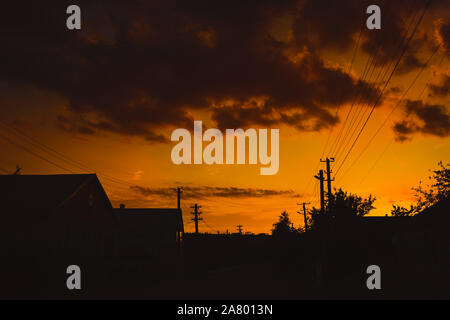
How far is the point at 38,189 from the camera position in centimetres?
2916

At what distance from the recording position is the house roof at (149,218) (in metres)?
58.3

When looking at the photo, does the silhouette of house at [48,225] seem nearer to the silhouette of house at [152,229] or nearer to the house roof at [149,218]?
the silhouette of house at [152,229]

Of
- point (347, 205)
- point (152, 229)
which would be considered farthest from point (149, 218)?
point (347, 205)

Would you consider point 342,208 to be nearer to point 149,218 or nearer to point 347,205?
point 347,205

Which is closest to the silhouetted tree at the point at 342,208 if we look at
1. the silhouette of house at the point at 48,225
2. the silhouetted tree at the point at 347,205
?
the silhouetted tree at the point at 347,205

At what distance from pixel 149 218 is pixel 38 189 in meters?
31.3

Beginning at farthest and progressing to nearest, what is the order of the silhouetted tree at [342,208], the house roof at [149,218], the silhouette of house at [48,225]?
the house roof at [149,218] < the silhouetted tree at [342,208] < the silhouette of house at [48,225]

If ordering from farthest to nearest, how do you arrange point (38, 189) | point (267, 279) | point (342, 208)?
1. point (342, 208)
2. point (267, 279)
3. point (38, 189)

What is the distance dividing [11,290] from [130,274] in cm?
819

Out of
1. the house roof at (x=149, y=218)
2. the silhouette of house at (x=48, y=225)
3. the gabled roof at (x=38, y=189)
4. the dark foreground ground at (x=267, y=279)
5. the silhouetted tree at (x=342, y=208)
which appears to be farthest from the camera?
the house roof at (x=149, y=218)

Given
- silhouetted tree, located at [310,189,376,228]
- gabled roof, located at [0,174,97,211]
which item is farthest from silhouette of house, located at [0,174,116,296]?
silhouetted tree, located at [310,189,376,228]

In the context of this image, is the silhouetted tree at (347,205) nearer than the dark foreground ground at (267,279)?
No

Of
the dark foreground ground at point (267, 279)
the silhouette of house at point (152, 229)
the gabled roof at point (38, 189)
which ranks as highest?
the gabled roof at point (38, 189)

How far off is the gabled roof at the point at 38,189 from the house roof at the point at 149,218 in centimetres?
2606
